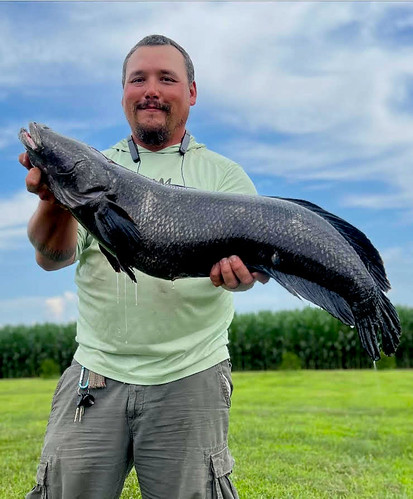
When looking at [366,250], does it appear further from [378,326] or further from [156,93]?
[156,93]

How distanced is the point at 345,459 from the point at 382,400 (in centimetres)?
574

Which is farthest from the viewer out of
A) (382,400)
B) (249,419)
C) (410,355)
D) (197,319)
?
(410,355)

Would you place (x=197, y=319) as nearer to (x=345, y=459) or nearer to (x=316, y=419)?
(x=345, y=459)

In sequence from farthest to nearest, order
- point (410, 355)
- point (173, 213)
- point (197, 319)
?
1. point (410, 355)
2. point (197, 319)
3. point (173, 213)

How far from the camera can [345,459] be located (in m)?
7.43

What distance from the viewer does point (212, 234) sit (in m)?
2.79

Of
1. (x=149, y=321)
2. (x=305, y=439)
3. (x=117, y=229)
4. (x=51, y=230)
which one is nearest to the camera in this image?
(x=117, y=229)

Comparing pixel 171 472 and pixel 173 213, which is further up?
pixel 173 213

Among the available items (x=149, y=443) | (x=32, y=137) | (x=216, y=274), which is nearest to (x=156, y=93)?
(x=32, y=137)

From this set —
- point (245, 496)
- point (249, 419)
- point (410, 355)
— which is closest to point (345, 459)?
point (245, 496)

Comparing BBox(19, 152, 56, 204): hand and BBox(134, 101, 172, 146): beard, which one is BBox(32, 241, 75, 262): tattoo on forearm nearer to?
BBox(19, 152, 56, 204): hand

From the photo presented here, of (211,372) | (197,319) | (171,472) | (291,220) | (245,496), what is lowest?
(245,496)

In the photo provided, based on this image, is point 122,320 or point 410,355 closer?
point 122,320

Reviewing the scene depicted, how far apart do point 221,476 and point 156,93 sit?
78.1 inches
